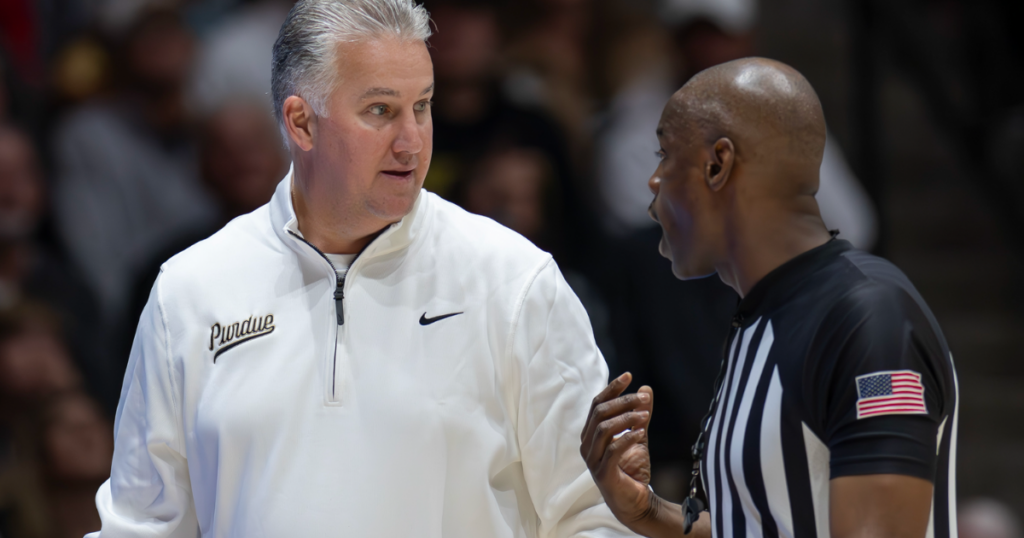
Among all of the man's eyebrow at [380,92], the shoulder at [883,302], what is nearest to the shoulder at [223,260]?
the man's eyebrow at [380,92]

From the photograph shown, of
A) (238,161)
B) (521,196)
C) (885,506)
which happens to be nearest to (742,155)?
(885,506)

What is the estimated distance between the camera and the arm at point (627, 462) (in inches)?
74.7

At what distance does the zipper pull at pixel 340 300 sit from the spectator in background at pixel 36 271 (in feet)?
Result: 9.23

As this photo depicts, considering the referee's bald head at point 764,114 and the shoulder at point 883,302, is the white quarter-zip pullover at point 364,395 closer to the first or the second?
the referee's bald head at point 764,114

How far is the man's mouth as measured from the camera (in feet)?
7.02

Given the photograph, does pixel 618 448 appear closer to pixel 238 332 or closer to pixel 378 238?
pixel 378 238

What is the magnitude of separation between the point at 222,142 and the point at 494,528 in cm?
305

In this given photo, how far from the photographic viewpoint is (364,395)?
6.82 feet

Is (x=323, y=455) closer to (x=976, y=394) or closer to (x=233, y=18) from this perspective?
(x=233, y=18)

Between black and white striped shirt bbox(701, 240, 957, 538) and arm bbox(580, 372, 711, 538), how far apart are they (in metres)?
0.18

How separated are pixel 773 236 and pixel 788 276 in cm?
7

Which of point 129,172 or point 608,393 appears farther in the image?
point 129,172

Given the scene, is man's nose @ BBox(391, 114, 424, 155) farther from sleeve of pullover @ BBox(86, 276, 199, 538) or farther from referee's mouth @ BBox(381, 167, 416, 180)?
sleeve of pullover @ BBox(86, 276, 199, 538)

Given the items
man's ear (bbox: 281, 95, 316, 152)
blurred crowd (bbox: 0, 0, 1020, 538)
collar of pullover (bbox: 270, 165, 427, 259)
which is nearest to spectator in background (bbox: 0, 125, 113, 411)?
blurred crowd (bbox: 0, 0, 1020, 538)
